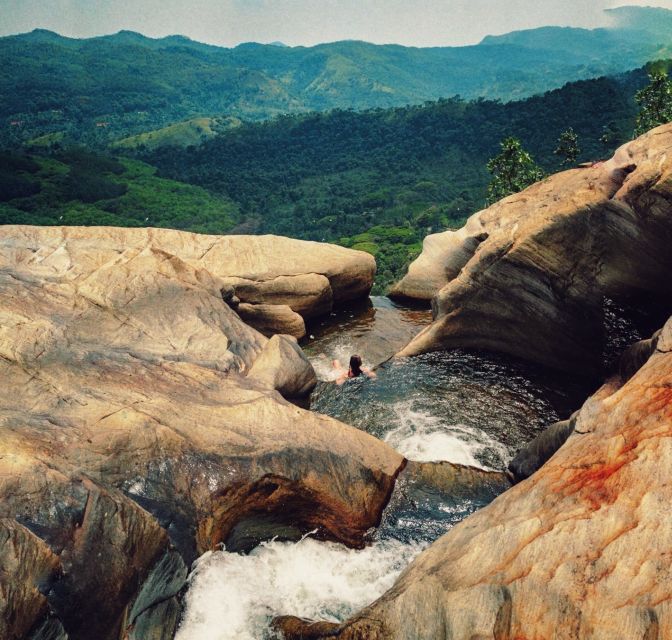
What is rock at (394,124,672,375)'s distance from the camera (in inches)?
642

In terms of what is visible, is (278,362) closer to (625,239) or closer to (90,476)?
(90,476)

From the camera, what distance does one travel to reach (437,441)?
16.8 meters

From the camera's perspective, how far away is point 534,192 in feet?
74.0

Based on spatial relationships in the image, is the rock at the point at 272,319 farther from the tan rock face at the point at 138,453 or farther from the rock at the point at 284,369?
the tan rock face at the point at 138,453

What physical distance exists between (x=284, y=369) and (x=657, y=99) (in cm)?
4794

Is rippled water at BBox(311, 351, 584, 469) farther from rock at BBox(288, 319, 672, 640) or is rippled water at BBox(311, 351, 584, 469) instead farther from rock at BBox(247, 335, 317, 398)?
rock at BBox(288, 319, 672, 640)

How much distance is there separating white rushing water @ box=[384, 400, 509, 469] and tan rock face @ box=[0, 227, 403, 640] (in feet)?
6.06

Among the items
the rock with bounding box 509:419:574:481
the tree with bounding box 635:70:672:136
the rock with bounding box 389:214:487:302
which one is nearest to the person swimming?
the rock with bounding box 389:214:487:302

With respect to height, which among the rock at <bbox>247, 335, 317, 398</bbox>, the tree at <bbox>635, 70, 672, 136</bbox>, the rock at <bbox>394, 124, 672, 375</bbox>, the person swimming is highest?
the tree at <bbox>635, 70, 672, 136</bbox>

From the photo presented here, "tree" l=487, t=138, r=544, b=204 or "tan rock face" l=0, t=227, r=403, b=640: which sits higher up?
"tree" l=487, t=138, r=544, b=204

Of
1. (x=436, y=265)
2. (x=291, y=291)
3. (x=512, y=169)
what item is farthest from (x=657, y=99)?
(x=291, y=291)

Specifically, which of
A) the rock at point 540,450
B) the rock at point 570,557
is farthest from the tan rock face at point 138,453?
the rock at point 570,557

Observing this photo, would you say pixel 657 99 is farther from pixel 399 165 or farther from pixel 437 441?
pixel 399 165

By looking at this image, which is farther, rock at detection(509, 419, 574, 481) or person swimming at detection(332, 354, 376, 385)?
person swimming at detection(332, 354, 376, 385)
